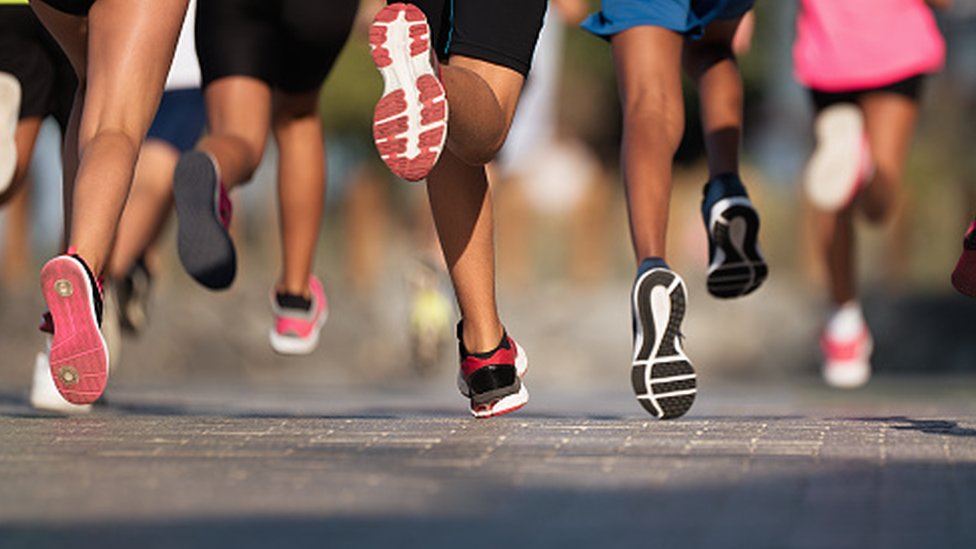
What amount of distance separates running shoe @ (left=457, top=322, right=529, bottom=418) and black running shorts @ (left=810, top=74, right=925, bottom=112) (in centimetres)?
359

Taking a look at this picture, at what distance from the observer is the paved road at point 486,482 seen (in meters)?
2.60

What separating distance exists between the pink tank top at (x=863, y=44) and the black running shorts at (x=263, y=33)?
282cm

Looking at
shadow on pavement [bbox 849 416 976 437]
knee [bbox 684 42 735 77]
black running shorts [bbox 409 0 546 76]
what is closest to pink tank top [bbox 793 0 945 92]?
knee [bbox 684 42 735 77]

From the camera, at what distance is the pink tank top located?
786 centimetres

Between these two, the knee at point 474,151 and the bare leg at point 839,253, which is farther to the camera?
the bare leg at point 839,253

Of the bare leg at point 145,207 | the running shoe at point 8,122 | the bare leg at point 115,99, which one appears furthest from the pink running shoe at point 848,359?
the bare leg at point 115,99

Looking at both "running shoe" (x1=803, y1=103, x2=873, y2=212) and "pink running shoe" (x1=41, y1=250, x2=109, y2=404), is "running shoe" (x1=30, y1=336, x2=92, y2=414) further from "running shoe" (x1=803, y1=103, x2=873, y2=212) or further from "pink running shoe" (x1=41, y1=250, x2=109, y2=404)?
"running shoe" (x1=803, y1=103, x2=873, y2=212)

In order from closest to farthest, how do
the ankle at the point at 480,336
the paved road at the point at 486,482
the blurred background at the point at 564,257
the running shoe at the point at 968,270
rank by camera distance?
the paved road at the point at 486,482 → the running shoe at the point at 968,270 → the ankle at the point at 480,336 → the blurred background at the point at 564,257

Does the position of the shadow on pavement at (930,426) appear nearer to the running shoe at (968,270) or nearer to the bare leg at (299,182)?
the running shoe at (968,270)

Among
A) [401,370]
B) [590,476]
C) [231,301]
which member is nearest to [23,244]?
[231,301]

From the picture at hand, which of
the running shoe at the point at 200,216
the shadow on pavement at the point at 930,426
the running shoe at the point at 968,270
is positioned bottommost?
the shadow on pavement at the point at 930,426

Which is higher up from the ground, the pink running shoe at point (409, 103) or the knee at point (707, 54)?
the knee at point (707, 54)

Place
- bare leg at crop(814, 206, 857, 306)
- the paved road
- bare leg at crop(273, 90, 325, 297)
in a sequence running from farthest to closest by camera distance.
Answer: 1. bare leg at crop(814, 206, 857, 306)
2. bare leg at crop(273, 90, 325, 297)
3. the paved road

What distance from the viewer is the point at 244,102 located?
18.3 ft
